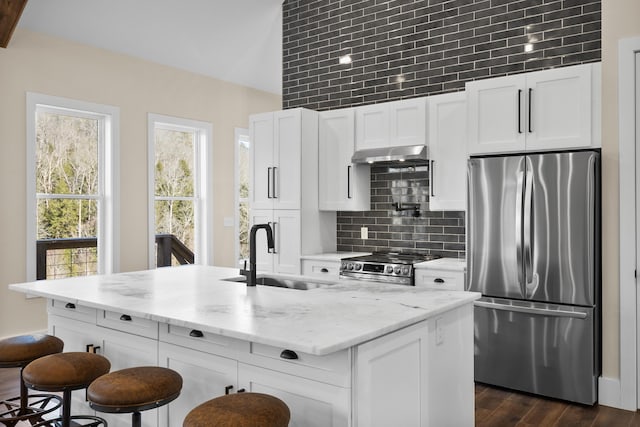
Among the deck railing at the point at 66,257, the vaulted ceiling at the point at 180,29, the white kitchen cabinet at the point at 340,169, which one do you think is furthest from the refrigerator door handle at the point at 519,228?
the deck railing at the point at 66,257

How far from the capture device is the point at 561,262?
366 centimetres

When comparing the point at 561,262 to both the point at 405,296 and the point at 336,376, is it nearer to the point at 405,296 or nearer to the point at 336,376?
the point at 405,296

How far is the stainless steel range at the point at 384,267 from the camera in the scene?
4406 mm

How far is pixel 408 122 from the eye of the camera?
4758 mm

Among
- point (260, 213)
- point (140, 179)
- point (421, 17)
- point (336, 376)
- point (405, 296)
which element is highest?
point (421, 17)

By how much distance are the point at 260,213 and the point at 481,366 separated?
2679 millimetres

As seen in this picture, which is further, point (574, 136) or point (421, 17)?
point (421, 17)

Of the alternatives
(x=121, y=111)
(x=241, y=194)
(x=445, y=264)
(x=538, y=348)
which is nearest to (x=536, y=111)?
(x=445, y=264)

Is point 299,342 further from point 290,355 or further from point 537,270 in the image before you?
point 537,270

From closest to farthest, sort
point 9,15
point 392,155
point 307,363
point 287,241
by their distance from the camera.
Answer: point 307,363
point 9,15
point 392,155
point 287,241

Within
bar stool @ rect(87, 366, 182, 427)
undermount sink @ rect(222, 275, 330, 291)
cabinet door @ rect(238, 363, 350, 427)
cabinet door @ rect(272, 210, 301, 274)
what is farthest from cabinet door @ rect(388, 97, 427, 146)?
bar stool @ rect(87, 366, 182, 427)

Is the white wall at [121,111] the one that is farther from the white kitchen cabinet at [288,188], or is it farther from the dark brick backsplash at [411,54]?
the white kitchen cabinet at [288,188]

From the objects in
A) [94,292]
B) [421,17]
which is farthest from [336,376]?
[421,17]

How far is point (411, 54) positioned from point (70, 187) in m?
3.72
